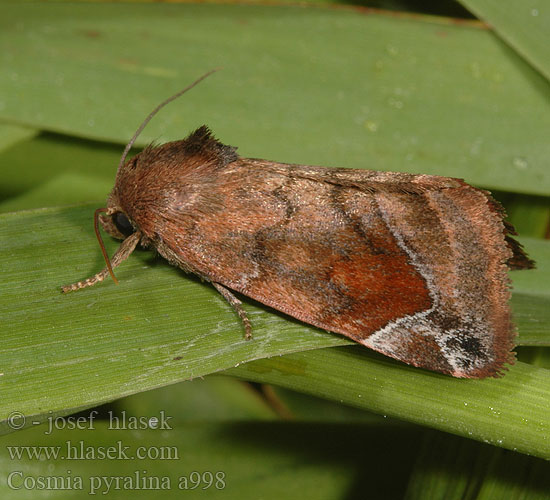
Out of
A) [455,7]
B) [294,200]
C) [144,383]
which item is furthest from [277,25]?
[144,383]

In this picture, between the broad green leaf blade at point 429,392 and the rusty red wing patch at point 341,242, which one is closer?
the broad green leaf blade at point 429,392

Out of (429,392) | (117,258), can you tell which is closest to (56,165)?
(117,258)

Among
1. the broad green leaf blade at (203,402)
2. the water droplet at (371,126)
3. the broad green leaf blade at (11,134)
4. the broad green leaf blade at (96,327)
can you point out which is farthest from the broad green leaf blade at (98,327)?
the water droplet at (371,126)

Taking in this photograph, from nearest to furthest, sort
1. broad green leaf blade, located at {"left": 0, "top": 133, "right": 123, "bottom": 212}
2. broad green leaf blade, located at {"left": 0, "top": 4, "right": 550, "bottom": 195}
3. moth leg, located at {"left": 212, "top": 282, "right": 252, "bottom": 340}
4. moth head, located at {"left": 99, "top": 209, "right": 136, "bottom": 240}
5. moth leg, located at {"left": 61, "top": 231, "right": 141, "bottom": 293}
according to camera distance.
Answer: moth leg, located at {"left": 212, "top": 282, "right": 252, "bottom": 340} < moth leg, located at {"left": 61, "top": 231, "right": 141, "bottom": 293} < moth head, located at {"left": 99, "top": 209, "right": 136, "bottom": 240} < broad green leaf blade, located at {"left": 0, "top": 4, "right": 550, "bottom": 195} < broad green leaf blade, located at {"left": 0, "top": 133, "right": 123, "bottom": 212}

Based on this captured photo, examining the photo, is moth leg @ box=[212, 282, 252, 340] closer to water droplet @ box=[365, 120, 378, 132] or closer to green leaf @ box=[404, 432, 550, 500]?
green leaf @ box=[404, 432, 550, 500]

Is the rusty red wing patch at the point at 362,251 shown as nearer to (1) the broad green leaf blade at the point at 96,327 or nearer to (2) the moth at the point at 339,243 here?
(2) the moth at the point at 339,243

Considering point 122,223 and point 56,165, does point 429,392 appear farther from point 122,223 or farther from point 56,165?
point 56,165

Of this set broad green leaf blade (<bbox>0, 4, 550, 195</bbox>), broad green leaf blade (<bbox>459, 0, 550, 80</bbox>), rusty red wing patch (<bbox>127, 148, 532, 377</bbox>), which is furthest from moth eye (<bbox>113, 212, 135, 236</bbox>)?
broad green leaf blade (<bbox>459, 0, 550, 80</bbox>)
